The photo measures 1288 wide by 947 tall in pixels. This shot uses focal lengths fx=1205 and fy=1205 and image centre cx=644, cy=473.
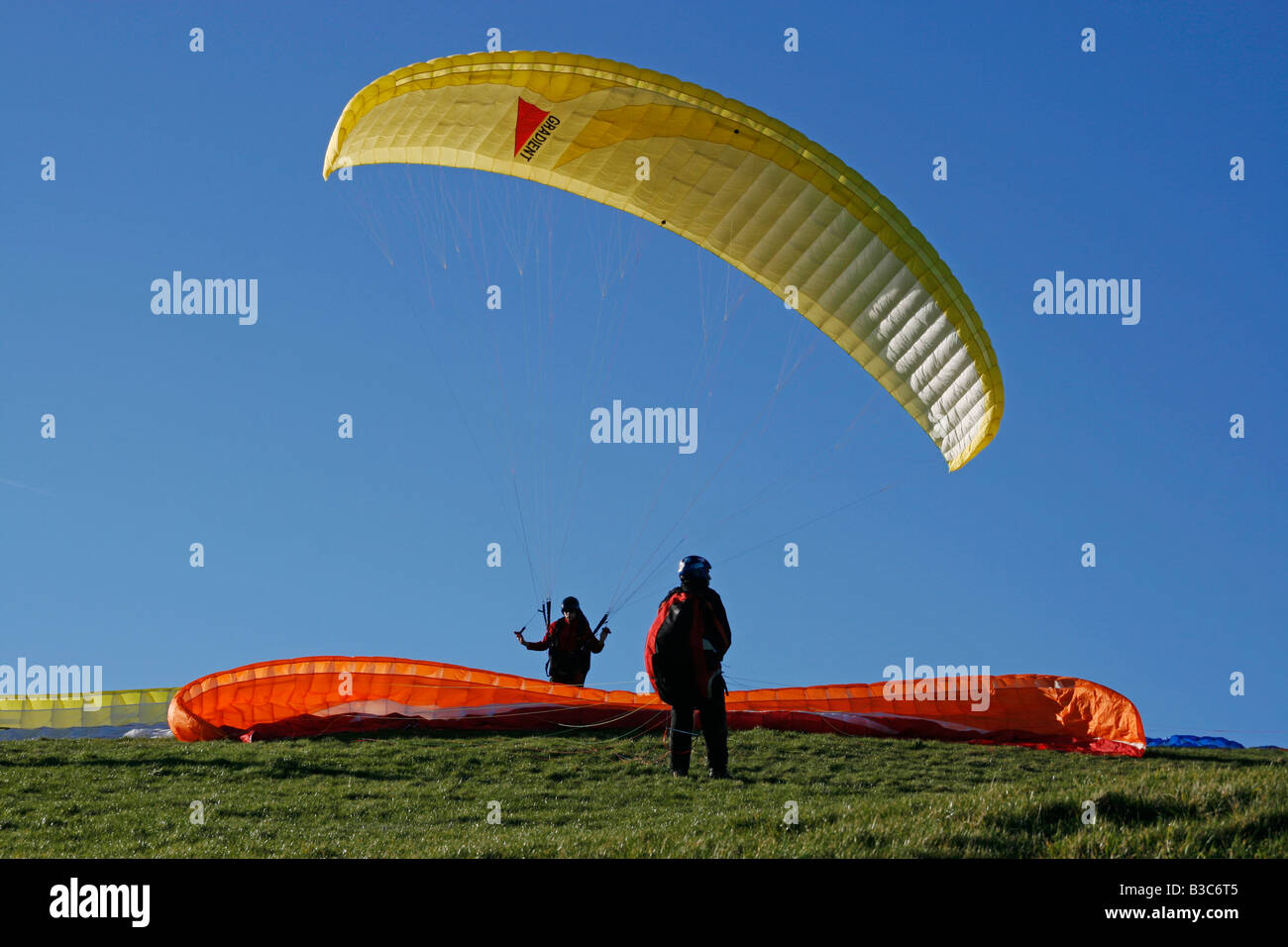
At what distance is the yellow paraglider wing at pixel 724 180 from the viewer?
46.3 feet

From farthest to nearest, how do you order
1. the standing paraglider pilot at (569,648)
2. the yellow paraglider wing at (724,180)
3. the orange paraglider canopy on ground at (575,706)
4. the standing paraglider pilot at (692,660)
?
1. the standing paraglider pilot at (569,648)
2. the orange paraglider canopy on ground at (575,706)
3. the yellow paraglider wing at (724,180)
4. the standing paraglider pilot at (692,660)

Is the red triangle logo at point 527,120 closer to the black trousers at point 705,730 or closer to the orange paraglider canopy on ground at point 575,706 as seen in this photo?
the orange paraglider canopy on ground at point 575,706

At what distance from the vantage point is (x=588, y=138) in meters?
14.9

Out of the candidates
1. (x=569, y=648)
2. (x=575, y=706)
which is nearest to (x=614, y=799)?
(x=575, y=706)

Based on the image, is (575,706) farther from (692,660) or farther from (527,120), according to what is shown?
(527,120)

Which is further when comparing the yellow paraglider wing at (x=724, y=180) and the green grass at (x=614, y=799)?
the yellow paraglider wing at (x=724, y=180)

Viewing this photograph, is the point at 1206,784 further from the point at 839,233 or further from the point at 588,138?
the point at 588,138

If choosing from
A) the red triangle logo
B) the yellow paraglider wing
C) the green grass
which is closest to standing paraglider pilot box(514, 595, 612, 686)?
the green grass

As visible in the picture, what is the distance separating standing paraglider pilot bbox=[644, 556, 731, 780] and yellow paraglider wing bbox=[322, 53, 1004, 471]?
534 centimetres

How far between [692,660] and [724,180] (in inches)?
270

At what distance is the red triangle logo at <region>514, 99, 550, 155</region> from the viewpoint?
14547 mm

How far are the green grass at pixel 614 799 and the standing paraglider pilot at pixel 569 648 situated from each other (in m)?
2.44

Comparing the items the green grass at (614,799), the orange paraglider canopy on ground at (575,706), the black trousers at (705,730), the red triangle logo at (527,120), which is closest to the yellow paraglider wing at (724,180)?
the red triangle logo at (527,120)

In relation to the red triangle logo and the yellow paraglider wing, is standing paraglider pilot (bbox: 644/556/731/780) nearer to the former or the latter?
the yellow paraglider wing
